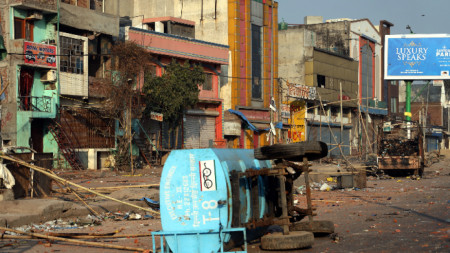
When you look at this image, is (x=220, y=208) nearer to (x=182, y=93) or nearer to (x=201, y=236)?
(x=201, y=236)

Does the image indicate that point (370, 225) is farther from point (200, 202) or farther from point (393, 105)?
point (393, 105)

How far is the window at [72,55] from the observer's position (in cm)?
3197

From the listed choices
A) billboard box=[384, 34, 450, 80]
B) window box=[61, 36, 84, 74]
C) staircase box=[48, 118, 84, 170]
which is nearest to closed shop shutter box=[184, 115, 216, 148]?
window box=[61, 36, 84, 74]

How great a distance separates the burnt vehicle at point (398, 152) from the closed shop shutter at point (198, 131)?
41.5ft

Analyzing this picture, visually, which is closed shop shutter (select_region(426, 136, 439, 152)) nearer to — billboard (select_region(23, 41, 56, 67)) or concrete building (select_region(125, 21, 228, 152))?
concrete building (select_region(125, 21, 228, 152))

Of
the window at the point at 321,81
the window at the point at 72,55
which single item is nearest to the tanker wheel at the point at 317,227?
the window at the point at 72,55

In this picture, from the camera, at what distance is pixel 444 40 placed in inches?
2007

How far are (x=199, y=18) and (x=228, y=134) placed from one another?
9.19 m

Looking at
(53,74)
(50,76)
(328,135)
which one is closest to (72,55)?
(53,74)

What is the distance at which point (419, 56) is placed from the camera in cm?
5094

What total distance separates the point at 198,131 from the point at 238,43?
8272 mm

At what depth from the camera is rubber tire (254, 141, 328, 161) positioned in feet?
33.8

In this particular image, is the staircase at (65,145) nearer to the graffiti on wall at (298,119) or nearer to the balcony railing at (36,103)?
the balcony railing at (36,103)

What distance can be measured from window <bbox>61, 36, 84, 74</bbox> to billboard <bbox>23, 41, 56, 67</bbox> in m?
0.68
